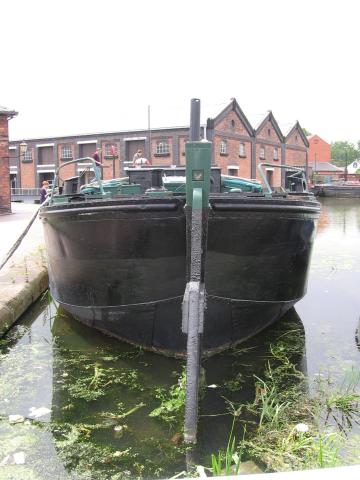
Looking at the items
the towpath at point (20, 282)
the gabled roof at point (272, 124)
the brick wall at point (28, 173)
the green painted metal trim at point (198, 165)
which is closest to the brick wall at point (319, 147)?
the gabled roof at point (272, 124)

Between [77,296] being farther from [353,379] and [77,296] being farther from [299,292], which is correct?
[353,379]

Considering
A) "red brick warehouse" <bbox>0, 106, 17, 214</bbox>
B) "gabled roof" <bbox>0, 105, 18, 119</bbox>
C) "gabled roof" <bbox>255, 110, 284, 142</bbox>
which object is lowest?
"red brick warehouse" <bbox>0, 106, 17, 214</bbox>

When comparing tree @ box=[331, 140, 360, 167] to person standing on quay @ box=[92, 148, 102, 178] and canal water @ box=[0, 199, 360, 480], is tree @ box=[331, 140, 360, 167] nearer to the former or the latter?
person standing on quay @ box=[92, 148, 102, 178]

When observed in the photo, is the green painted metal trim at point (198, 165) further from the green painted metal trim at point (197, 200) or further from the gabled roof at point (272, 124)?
the gabled roof at point (272, 124)

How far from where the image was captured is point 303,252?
5305 mm

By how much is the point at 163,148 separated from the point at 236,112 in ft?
22.6

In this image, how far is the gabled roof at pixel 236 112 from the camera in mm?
35263

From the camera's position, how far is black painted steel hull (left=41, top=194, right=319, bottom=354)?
4.36m

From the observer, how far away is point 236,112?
123 feet

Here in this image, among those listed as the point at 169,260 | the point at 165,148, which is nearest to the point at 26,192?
the point at 165,148

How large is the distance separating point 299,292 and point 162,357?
179cm

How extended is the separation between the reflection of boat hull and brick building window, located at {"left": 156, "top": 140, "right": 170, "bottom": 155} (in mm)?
14342

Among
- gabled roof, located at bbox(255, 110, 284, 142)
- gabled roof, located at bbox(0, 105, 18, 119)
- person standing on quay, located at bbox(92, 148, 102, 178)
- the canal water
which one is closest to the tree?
gabled roof, located at bbox(255, 110, 284, 142)

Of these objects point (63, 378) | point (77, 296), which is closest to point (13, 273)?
point (77, 296)
